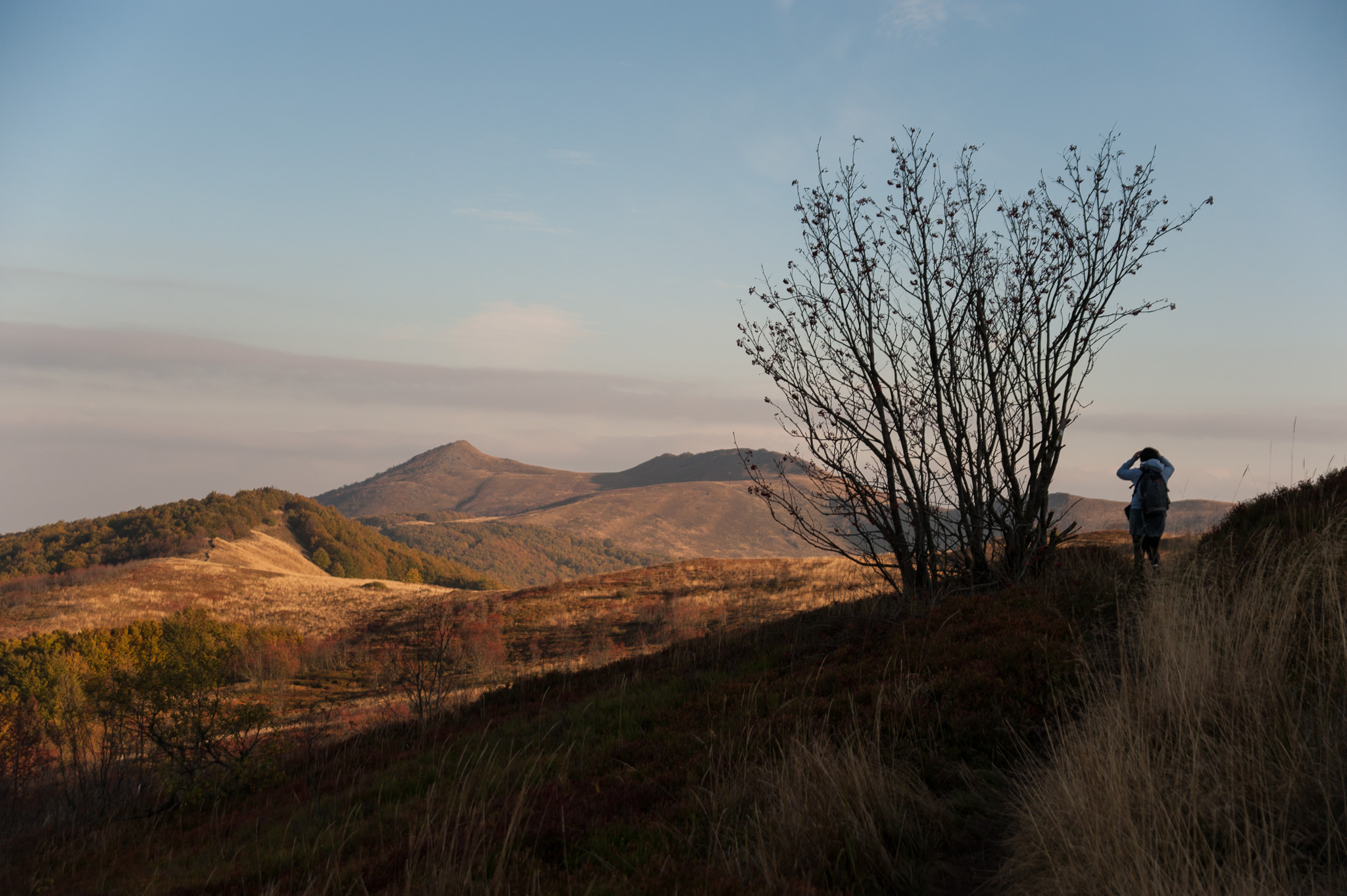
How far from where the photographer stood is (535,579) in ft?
589

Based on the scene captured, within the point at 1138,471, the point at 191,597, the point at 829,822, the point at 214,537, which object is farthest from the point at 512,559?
the point at 829,822

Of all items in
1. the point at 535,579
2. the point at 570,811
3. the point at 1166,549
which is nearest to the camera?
the point at 570,811

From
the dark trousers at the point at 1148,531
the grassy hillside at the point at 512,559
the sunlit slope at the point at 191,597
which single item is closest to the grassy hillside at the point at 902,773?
the dark trousers at the point at 1148,531

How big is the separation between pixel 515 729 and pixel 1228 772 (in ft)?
22.8

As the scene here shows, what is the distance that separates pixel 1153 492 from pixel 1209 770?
307 inches

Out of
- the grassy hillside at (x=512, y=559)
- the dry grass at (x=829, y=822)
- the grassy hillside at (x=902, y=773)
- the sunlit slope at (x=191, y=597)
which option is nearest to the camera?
the grassy hillside at (x=902, y=773)

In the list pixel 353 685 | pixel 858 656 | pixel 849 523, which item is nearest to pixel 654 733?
pixel 858 656

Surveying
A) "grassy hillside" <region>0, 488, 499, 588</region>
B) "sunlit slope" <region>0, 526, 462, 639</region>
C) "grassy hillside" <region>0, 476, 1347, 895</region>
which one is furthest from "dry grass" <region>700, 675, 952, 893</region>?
"grassy hillside" <region>0, 488, 499, 588</region>

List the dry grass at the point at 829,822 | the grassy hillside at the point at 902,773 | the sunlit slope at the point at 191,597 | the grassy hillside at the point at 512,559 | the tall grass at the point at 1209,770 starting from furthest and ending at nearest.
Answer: the grassy hillside at the point at 512,559, the sunlit slope at the point at 191,597, the dry grass at the point at 829,822, the grassy hillside at the point at 902,773, the tall grass at the point at 1209,770

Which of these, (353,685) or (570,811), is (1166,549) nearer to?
(570,811)

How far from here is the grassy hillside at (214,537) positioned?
89812 mm

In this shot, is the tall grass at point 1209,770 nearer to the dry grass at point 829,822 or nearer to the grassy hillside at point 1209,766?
the grassy hillside at point 1209,766

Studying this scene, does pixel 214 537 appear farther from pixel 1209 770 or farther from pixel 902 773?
pixel 1209 770

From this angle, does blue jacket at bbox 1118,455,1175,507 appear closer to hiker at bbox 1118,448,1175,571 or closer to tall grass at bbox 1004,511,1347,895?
hiker at bbox 1118,448,1175,571
